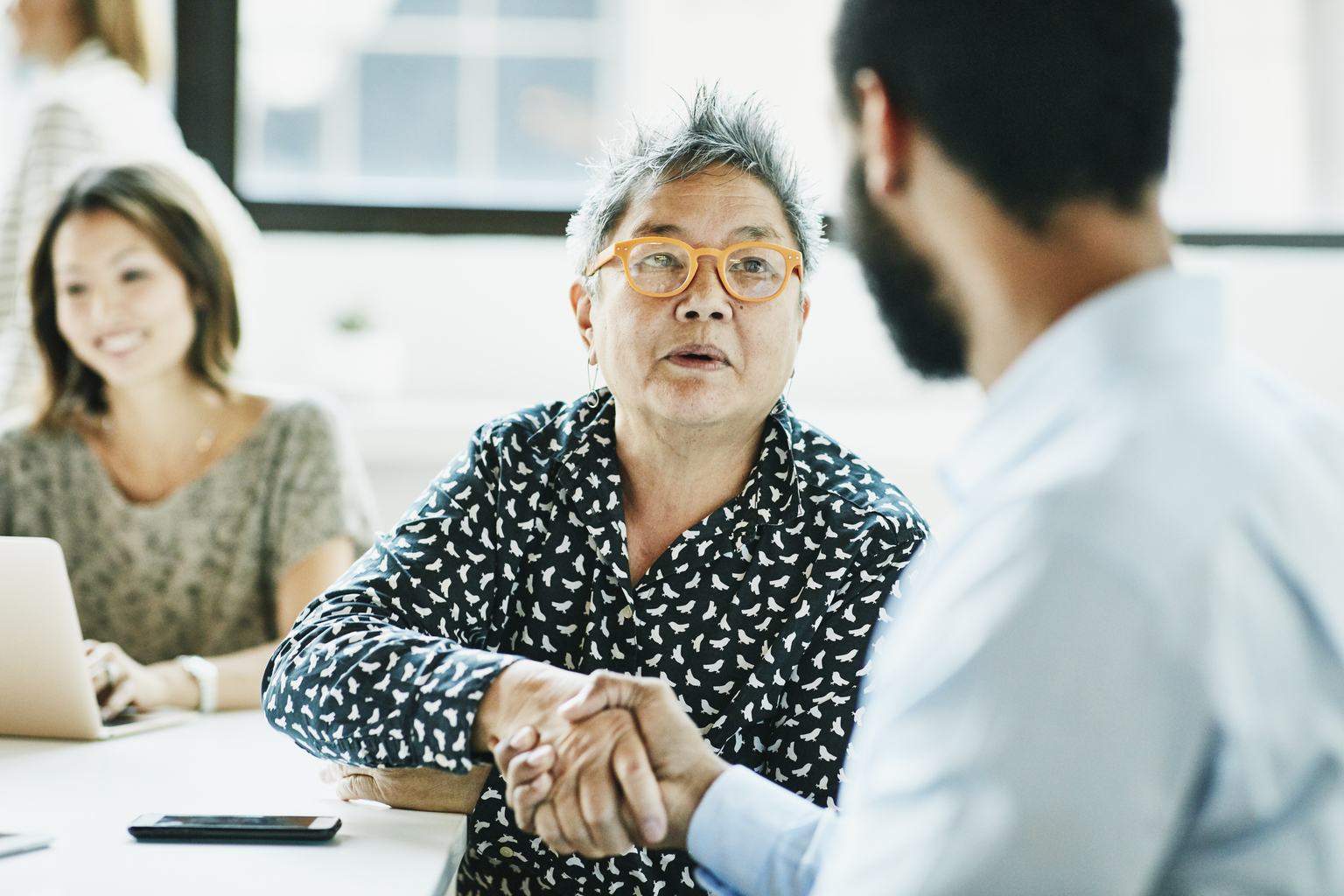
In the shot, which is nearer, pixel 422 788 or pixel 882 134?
pixel 882 134

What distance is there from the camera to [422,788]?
1.20 meters

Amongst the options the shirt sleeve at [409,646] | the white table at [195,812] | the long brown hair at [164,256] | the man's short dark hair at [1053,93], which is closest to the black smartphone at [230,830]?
the white table at [195,812]

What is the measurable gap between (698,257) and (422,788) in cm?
66

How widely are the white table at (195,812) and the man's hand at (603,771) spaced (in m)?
0.10

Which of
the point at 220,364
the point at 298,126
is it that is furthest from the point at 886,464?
the point at 298,126

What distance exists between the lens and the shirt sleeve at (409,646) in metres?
1.16

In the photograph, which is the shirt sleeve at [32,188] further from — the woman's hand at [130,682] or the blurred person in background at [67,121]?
the woman's hand at [130,682]

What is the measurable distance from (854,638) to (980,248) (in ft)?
2.14

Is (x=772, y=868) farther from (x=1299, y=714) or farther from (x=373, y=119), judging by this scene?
(x=373, y=119)

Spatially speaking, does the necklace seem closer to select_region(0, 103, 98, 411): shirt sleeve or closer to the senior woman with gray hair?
select_region(0, 103, 98, 411): shirt sleeve

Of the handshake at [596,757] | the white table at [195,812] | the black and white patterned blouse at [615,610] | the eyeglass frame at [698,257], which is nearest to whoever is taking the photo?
the white table at [195,812]

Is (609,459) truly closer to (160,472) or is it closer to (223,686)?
(223,686)

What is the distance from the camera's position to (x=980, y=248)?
0.77 meters

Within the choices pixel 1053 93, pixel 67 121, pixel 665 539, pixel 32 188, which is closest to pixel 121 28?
pixel 67 121
